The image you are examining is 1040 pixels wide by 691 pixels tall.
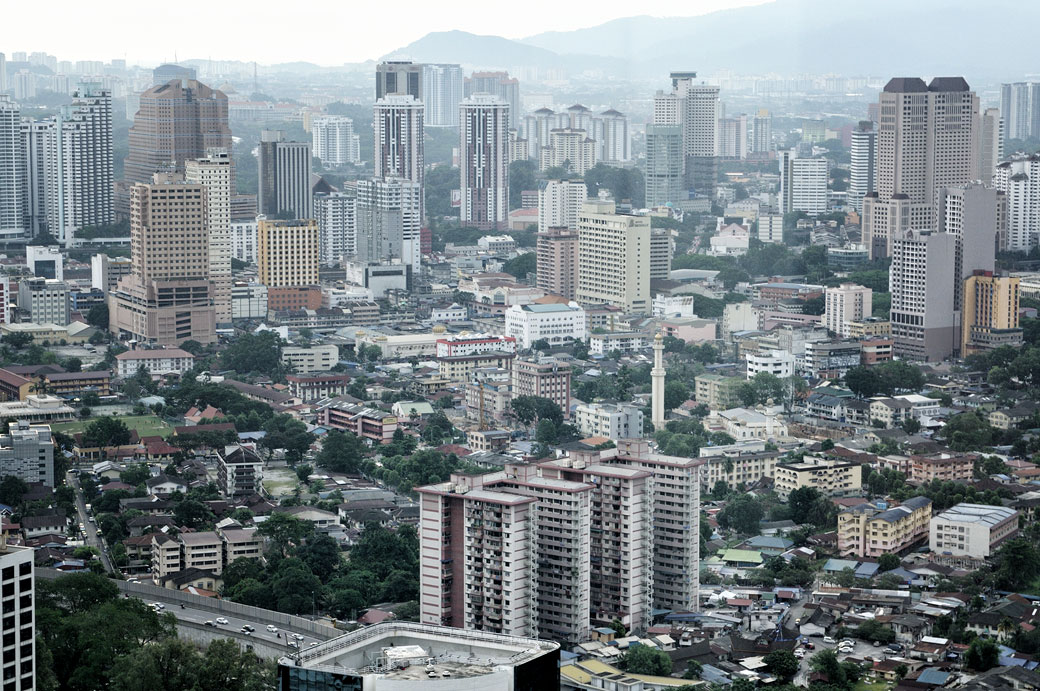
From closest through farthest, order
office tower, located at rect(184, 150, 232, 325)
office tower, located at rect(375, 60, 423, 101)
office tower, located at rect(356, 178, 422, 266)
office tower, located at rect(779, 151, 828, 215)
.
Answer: office tower, located at rect(184, 150, 232, 325) < office tower, located at rect(356, 178, 422, 266) < office tower, located at rect(779, 151, 828, 215) < office tower, located at rect(375, 60, 423, 101)

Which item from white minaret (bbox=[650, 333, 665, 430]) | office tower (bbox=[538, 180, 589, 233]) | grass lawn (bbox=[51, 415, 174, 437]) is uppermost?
office tower (bbox=[538, 180, 589, 233])

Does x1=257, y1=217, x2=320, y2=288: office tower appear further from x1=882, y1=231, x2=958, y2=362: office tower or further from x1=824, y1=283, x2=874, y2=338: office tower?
x1=882, y1=231, x2=958, y2=362: office tower

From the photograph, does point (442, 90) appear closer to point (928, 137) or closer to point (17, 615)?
point (928, 137)

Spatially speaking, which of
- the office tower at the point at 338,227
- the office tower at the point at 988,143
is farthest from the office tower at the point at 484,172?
the office tower at the point at 988,143

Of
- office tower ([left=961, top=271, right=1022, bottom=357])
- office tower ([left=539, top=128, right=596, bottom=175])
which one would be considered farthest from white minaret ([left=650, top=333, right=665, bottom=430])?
office tower ([left=539, top=128, right=596, bottom=175])

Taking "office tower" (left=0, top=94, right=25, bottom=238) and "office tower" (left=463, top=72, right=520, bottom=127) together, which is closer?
"office tower" (left=0, top=94, right=25, bottom=238)

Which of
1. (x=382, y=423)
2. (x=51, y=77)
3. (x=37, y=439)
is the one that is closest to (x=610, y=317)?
A: (x=382, y=423)

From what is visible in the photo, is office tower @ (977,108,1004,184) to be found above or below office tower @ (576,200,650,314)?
above
